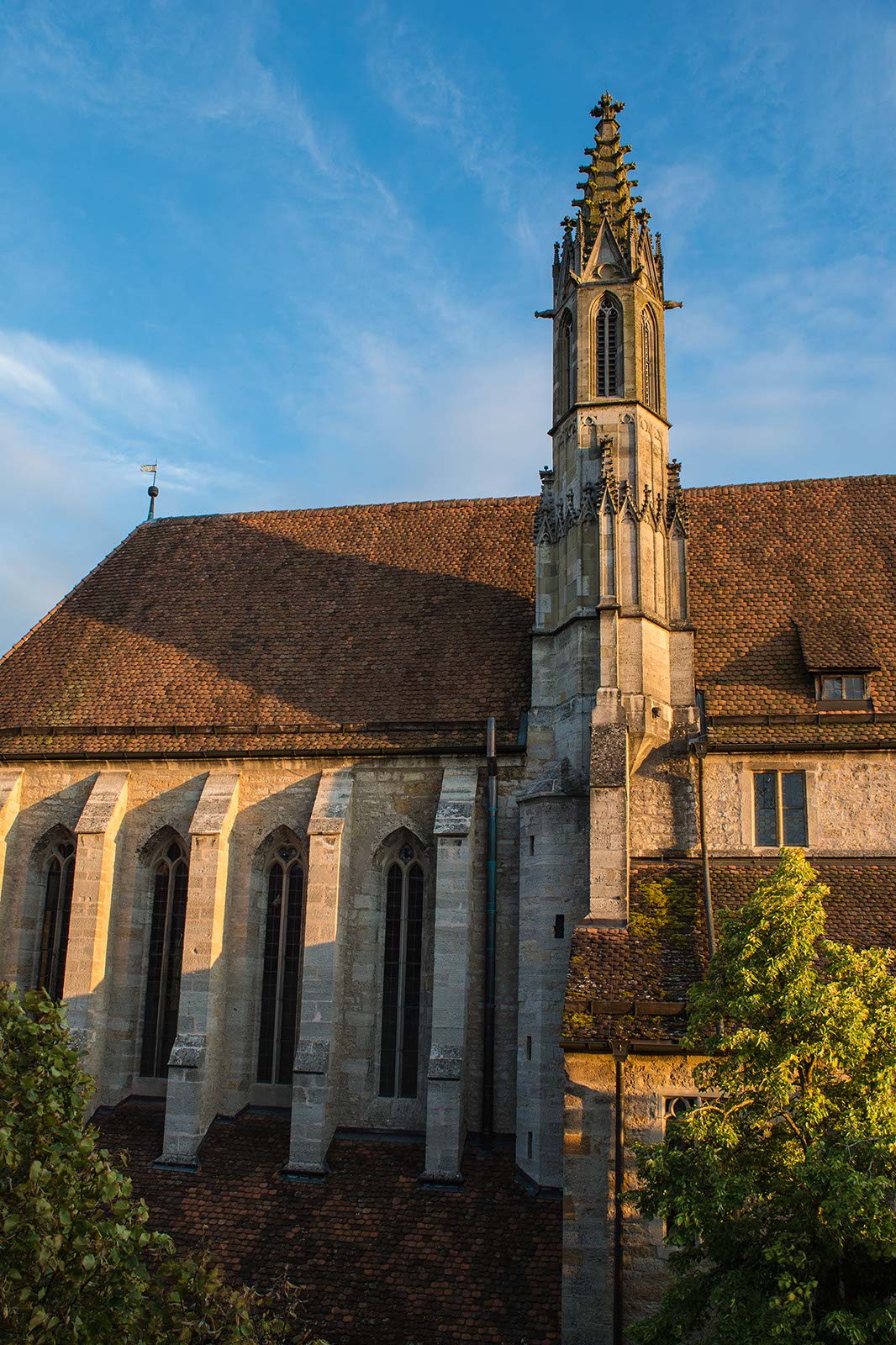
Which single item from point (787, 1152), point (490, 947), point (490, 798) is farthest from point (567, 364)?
point (787, 1152)

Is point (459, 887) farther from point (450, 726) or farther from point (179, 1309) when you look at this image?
point (179, 1309)

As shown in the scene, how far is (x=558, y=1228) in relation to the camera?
2089cm

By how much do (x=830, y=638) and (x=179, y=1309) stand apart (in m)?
18.8

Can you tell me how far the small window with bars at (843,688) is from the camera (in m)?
24.8

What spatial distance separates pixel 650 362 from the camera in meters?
27.9

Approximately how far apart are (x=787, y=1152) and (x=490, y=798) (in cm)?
1206

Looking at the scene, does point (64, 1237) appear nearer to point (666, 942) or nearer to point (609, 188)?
point (666, 942)

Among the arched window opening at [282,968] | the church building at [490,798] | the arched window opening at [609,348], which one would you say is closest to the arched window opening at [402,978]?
the church building at [490,798]

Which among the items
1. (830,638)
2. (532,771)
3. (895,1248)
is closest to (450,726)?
(532,771)

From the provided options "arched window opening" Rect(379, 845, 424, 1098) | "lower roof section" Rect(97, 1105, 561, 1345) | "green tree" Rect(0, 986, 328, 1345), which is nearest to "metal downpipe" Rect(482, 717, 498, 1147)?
"lower roof section" Rect(97, 1105, 561, 1345)

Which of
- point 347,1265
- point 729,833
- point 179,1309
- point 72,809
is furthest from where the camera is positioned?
point 72,809

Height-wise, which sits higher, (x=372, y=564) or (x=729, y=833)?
(x=372, y=564)

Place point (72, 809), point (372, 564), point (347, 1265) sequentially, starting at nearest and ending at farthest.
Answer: point (347, 1265) → point (72, 809) → point (372, 564)

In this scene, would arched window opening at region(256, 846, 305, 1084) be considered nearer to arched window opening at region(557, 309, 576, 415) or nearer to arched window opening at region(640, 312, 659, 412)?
arched window opening at region(557, 309, 576, 415)
